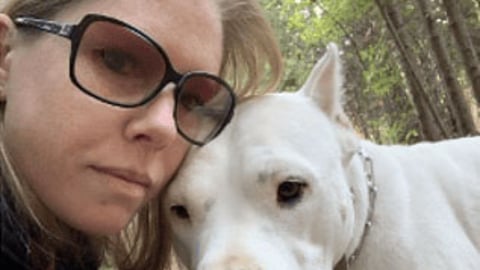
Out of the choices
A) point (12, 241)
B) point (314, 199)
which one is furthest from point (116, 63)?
point (314, 199)

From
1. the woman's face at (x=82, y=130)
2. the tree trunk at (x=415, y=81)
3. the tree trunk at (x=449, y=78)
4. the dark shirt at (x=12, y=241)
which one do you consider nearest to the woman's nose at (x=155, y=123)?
the woman's face at (x=82, y=130)

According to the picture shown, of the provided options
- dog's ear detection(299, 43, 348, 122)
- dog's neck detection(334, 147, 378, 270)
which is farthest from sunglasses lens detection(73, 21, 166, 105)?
dog's neck detection(334, 147, 378, 270)

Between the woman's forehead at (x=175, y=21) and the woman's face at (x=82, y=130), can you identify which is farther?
the woman's forehead at (x=175, y=21)

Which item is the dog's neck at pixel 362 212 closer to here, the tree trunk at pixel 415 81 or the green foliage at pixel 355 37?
the green foliage at pixel 355 37

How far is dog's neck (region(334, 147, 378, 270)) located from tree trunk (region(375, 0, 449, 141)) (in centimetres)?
462

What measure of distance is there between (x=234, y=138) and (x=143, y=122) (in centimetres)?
Answer: 65

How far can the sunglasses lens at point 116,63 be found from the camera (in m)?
2.07

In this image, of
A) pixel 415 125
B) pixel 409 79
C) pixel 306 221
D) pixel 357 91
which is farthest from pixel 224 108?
pixel 357 91

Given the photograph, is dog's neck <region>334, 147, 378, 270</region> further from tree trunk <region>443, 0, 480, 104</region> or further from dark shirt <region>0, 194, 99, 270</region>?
tree trunk <region>443, 0, 480, 104</region>

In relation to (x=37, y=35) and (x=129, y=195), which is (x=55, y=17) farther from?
(x=129, y=195)

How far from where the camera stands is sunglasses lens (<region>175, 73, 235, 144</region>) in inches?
→ 94.5

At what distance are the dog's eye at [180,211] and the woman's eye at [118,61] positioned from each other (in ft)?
2.17

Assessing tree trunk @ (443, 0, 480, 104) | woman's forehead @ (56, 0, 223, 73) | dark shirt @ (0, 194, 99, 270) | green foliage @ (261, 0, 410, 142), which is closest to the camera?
dark shirt @ (0, 194, 99, 270)

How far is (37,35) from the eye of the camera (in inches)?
83.7
